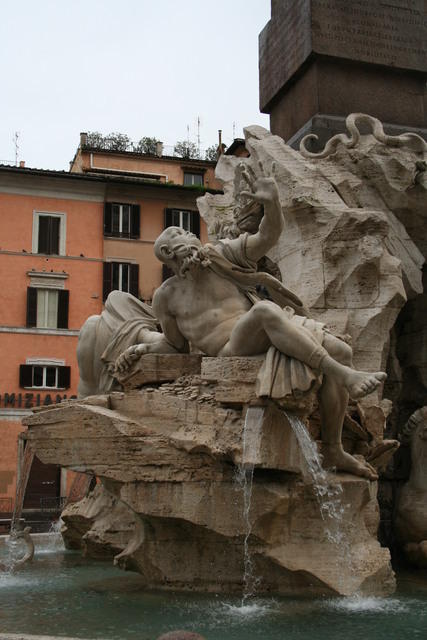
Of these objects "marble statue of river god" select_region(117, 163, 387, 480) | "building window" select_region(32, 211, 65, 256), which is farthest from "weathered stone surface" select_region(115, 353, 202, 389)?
"building window" select_region(32, 211, 65, 256)

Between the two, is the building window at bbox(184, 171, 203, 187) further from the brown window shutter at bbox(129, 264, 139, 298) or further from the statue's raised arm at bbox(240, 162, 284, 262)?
the statue's raised arm at bbox(240, 162, 284, 262)

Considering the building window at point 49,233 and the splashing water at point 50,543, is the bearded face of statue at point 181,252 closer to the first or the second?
the splashing water at point 50,543

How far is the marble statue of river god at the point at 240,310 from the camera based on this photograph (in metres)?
6.24

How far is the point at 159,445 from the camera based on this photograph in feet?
20.2

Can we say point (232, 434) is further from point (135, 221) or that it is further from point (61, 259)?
point (135, 221)

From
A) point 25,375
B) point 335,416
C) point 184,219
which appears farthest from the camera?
point 184,219

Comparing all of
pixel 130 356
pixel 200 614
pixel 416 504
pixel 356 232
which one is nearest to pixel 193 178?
pixel 356 232

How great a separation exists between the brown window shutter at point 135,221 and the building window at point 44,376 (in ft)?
17.1

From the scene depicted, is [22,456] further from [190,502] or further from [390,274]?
[390,274]

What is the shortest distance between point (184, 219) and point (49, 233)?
454cm

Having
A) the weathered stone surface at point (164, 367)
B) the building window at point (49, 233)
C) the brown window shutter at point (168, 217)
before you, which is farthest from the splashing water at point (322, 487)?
the brown window shutter at point (168, 217)

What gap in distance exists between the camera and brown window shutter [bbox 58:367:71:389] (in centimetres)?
2611

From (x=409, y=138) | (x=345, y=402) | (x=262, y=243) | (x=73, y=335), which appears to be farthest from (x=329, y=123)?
(x=73, y=335)

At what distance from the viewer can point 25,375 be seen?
85.5ft
